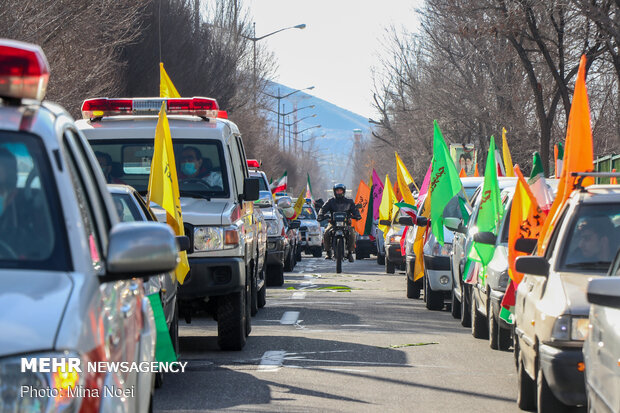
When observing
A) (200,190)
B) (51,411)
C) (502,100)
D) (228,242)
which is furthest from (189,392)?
(502,100)

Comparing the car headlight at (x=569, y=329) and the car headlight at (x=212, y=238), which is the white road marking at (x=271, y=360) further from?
the car headlight at (x=569, y=329)

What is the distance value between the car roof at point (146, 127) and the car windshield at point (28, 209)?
815 cm

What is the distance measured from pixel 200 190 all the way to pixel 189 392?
11.4ft

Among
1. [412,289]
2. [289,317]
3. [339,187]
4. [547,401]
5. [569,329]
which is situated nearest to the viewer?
[569,329]

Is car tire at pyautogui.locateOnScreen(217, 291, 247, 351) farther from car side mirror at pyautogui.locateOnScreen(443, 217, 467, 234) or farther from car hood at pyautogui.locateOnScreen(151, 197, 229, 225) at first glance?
car side mirror at pyautogui.locateOnScreen(443, 217, 467, 234)

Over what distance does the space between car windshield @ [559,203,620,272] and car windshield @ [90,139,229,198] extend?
481cm

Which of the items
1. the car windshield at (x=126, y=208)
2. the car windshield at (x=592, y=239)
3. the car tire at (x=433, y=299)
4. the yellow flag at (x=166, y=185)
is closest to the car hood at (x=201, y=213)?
the yellow flag at (x=166, y=185)

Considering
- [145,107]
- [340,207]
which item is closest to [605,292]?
[145,107]

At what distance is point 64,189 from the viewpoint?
4012 mm

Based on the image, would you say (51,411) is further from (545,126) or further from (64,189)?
(545,126)

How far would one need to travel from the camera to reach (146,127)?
40.9ft

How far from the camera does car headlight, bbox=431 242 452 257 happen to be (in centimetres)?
1644

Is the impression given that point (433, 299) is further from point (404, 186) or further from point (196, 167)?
point (404, 186)

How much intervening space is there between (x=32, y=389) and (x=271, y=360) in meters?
7.81
